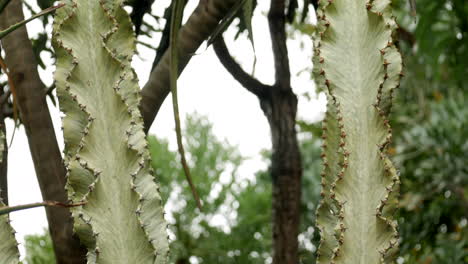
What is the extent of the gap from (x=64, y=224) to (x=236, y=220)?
14.5 feet

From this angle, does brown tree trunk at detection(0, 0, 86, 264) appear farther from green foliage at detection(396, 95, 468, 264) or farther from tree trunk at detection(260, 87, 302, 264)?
green foliage at detection(396, 95, 468, 264)

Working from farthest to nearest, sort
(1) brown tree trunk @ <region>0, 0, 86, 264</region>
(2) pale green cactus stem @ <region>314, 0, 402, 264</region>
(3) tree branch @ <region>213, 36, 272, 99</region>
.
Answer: (3) tree branch @ <region>213, 36, 272, 99</region> < (1) brown tree trunk @ <region>0, 0, 86, 264</region> < (2) pale green cactus stem @ <region>314, 0, 402, 264</region>

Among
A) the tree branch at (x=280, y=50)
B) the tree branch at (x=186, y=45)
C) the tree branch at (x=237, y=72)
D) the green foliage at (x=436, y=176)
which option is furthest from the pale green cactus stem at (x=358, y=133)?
the green foliage at (x=436, y=176)

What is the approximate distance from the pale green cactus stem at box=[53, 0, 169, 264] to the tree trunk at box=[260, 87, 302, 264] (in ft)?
2.54

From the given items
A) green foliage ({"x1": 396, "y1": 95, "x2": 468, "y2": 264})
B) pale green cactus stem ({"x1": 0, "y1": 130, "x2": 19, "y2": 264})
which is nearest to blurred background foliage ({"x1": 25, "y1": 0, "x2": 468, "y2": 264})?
green foliage ({"x1": 396, "y1": 95, "x2": 468, "y2": 264})

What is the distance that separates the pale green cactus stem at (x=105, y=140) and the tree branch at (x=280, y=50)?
733 mm

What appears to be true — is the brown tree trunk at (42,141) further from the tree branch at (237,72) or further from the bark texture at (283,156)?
the bark texture at (283,156)

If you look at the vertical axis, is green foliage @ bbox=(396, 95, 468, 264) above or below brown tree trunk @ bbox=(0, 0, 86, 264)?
above

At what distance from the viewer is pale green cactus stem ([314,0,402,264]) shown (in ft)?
2.07

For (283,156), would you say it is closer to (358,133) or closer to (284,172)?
(284,172)

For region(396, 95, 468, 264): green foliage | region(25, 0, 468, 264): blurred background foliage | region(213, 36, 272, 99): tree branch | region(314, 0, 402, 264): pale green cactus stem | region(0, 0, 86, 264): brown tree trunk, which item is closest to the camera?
region(314, 0, 402, 264): pale green cactus stem

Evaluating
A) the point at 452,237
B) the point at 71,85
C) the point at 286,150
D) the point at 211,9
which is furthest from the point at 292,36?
the point at 71,85

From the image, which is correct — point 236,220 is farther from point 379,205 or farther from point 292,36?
point 379,205

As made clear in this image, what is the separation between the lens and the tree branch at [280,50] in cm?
143
